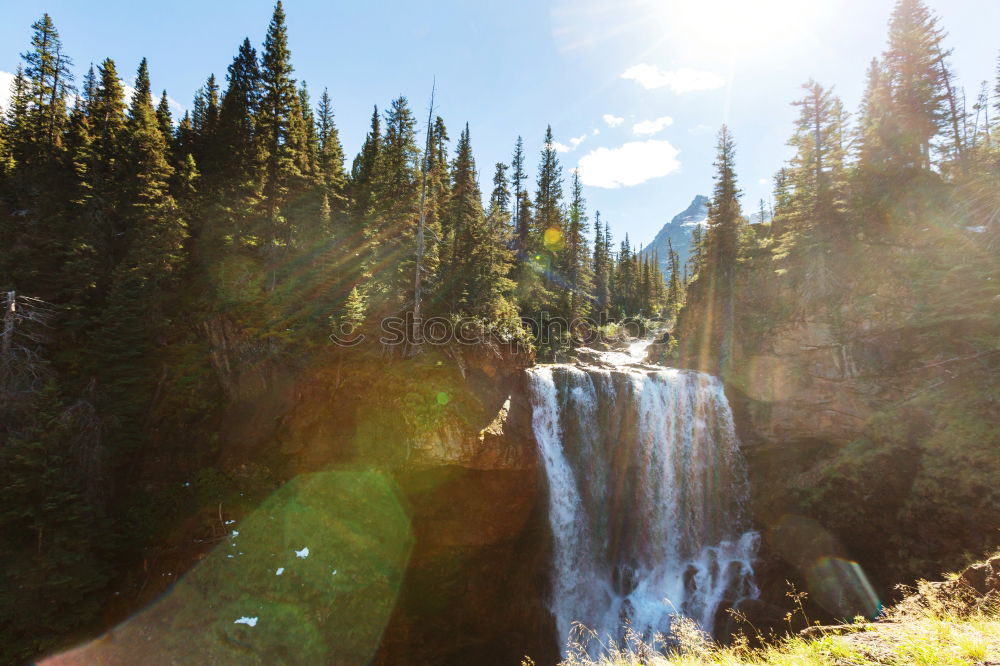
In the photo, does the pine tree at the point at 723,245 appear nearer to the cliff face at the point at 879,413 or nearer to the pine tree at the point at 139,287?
the cliff face at the point at 879,413

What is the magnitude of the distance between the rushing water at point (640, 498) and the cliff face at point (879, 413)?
1842 mm

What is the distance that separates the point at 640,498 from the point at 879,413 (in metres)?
12.4

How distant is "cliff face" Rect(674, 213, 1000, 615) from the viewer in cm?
1661

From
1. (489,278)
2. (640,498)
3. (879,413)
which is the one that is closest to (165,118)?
(489,278)

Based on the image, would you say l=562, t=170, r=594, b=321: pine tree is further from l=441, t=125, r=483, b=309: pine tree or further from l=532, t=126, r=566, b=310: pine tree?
l=441, t=125, r=483, b=309: pine tree

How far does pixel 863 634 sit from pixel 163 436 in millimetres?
23514

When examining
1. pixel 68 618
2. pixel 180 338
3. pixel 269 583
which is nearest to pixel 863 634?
pixel 269 583

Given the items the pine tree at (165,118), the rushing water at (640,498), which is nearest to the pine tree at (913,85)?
the rushing water at (640,498)

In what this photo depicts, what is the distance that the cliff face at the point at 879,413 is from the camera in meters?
16.6

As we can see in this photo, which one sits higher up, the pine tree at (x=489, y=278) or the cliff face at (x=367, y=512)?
the pine tree at (x=489, y=278)

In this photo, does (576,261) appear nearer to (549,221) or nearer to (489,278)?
(549,221)

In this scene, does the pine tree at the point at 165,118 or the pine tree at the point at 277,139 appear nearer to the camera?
the pine tree at the point at 277,139

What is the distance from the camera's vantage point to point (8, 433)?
1244 centimetres

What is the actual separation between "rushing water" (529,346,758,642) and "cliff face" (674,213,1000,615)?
1.84 metres
